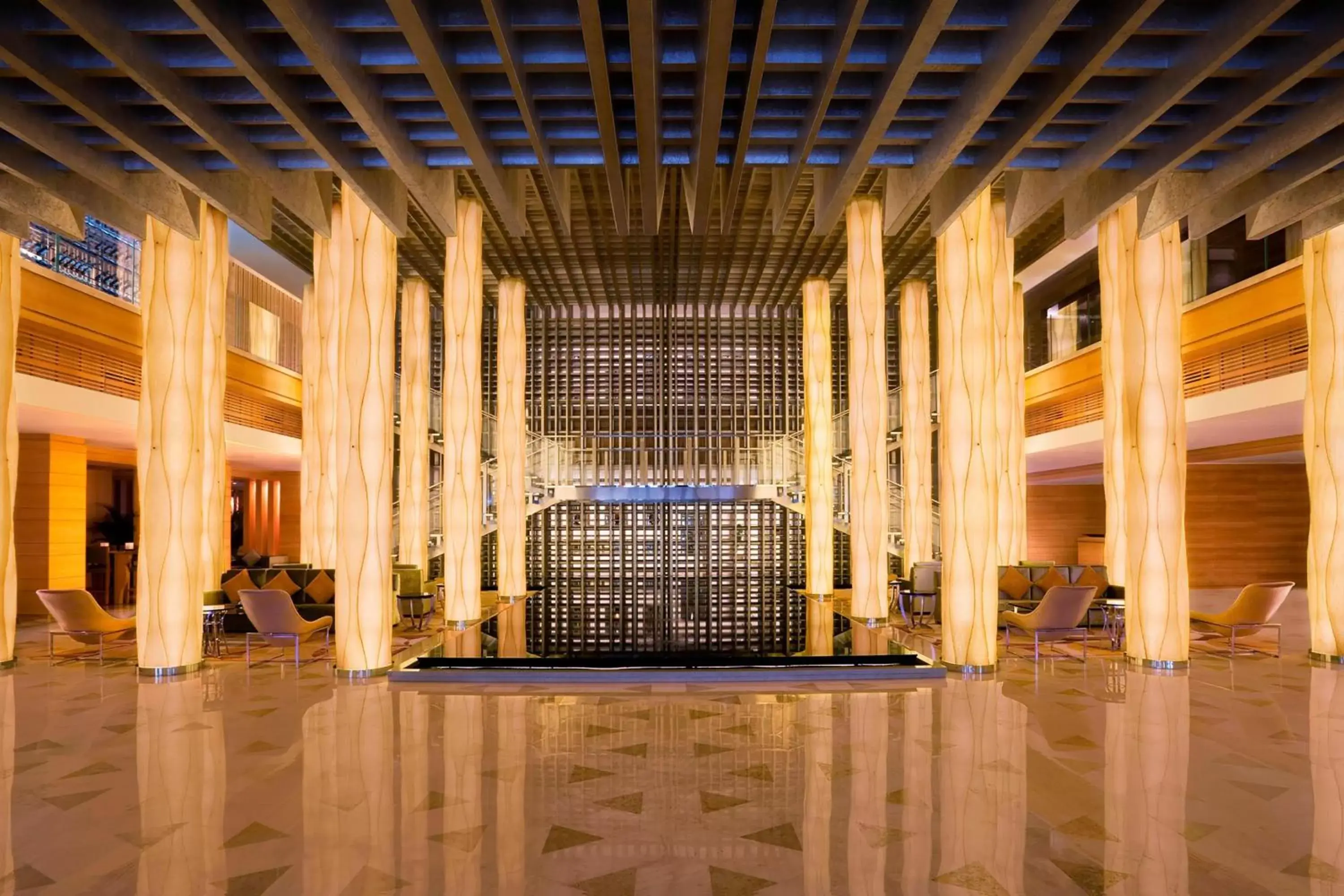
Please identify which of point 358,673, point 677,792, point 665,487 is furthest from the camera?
point 665,487

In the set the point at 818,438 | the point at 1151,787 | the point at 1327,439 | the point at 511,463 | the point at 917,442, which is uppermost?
the point at 818,438

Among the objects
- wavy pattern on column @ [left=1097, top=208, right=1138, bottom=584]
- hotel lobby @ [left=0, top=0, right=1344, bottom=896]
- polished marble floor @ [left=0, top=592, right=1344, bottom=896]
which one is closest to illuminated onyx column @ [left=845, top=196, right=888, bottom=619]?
hotel lobby @ [left=0, top=0, right=1344, bottom=896]

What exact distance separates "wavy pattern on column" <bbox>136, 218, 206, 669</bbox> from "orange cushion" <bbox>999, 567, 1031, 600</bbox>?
9401mm

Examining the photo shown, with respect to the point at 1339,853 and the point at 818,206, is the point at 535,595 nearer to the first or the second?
the point at 818,206

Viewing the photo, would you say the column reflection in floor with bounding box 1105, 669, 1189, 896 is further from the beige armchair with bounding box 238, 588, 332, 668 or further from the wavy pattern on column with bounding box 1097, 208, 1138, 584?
the beige armchair with bounding box 238, 588, 332, 668

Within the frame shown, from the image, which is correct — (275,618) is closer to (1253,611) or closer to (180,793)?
(180,793)

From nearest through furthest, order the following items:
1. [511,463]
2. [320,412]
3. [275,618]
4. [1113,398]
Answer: [275,618] < [1113,398] < [320,412] < [511,463]

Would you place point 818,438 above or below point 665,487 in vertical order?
above

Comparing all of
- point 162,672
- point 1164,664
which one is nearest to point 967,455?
point 1164,664

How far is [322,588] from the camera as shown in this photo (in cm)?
1086

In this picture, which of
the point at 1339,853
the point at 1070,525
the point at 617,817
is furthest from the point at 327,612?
the point at 1070,525

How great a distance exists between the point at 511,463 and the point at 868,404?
21.1 feet

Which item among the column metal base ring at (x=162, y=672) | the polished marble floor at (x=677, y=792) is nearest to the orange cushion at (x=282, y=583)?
the column metal base ring at (x=162, y=672)

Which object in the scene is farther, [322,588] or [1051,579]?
[1051,579]
